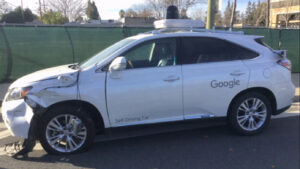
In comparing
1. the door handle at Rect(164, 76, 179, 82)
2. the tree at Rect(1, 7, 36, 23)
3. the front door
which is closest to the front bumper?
the front door

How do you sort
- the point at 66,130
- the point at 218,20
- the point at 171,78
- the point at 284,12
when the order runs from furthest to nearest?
the point at 218,20, the point at 284,12, the point at 171,78, the point at 66,130

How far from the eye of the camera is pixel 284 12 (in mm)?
47562

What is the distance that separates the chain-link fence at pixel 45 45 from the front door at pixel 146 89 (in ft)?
17.2

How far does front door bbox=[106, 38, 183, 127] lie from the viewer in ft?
13.1

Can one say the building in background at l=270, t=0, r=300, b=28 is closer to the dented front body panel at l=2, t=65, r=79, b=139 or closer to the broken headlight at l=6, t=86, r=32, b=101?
the dented front body panel at l=2, t=65, r=79, b=139

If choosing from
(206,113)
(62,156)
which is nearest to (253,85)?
(206,113)

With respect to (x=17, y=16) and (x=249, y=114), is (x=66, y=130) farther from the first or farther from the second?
(x=17, y=16)

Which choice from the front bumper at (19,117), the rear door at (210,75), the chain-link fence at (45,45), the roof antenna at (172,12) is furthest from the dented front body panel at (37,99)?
the chain-link fence at (45,45)

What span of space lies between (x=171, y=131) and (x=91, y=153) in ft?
5.05

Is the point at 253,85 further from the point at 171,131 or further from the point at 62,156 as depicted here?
the point at 62,156

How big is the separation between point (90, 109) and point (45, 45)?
5.78m

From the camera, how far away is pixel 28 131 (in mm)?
3775

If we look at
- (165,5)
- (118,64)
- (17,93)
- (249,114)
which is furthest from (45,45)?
(165,5)

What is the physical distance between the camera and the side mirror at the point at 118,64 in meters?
3.88
